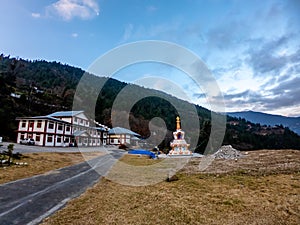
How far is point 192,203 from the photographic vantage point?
306 inches

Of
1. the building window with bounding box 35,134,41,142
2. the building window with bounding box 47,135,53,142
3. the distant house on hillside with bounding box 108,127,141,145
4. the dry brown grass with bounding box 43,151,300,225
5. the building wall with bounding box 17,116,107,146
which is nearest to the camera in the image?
the dry brown grass with bounding box 43,151,300,225

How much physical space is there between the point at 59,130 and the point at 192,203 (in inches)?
1555

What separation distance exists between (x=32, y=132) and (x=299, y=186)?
3998 cm

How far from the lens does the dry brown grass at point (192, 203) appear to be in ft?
20.5

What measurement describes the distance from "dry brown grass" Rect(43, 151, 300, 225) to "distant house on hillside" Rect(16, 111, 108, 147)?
3198cm

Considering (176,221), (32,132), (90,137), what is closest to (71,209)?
(176,221)

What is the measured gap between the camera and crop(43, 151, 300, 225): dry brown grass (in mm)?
6242

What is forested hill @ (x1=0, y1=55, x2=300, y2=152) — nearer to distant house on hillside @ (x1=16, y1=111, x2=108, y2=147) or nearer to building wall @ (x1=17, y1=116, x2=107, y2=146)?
building wall @ (x1=17, y1=116, x2=107, y2=146)

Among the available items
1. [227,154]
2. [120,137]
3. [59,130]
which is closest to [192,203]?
[227,154]

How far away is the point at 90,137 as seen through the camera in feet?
177

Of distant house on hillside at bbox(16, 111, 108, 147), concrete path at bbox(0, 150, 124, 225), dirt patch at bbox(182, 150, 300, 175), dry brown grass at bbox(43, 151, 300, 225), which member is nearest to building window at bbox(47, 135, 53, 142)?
distant house on hillside at bbox(16, 111, 108, 147)

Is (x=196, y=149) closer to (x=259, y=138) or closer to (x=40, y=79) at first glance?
(x=259, y=138)

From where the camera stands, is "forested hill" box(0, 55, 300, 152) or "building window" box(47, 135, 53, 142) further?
"forested hill" box(0, 55, 300, 152)

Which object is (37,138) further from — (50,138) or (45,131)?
(50,138)
